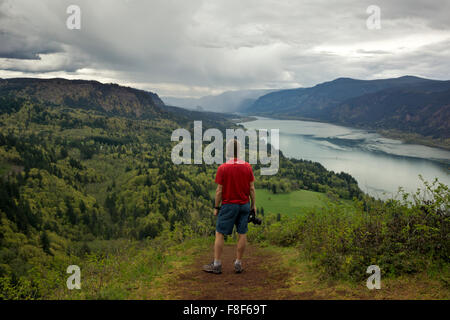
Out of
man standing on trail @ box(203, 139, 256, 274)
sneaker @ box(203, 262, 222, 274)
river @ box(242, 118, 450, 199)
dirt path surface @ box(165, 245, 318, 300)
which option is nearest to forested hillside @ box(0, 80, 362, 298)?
river @ box(242, 118, 450, 199)

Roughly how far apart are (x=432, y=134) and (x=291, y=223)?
231214mm

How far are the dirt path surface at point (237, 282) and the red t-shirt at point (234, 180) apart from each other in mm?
1643

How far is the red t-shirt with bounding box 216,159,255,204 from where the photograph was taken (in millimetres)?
5820

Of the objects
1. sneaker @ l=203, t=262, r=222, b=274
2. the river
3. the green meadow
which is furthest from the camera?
the river

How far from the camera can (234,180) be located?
581cm

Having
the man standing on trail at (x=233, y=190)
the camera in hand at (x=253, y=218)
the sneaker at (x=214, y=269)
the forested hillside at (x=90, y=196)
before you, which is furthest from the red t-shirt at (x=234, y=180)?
the forested hillside at (x=90, y=196)

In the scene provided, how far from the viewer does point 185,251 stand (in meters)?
8.88

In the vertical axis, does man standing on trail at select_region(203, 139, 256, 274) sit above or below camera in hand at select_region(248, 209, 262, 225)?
above

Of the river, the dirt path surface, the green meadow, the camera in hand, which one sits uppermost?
the camera in hand

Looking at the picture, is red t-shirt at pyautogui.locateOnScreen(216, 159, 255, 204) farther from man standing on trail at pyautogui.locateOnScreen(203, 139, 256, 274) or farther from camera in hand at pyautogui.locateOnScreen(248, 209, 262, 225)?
camera in hand at pyautogui.locateOnScreen(248, 209, 262, 225)

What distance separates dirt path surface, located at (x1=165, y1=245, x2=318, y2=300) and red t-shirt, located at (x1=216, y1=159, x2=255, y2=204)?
1643 mm

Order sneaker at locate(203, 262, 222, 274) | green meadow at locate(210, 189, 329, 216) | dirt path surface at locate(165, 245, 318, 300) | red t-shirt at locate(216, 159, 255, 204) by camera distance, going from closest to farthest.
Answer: dirt path surface at locate(165, 245, 318, 300)
red t-shirt at locate(216, 159, 255, 204)
sneaker at locate(203, 262, 222, 274)
green meadow at locate(210, 189, 329, 216)
